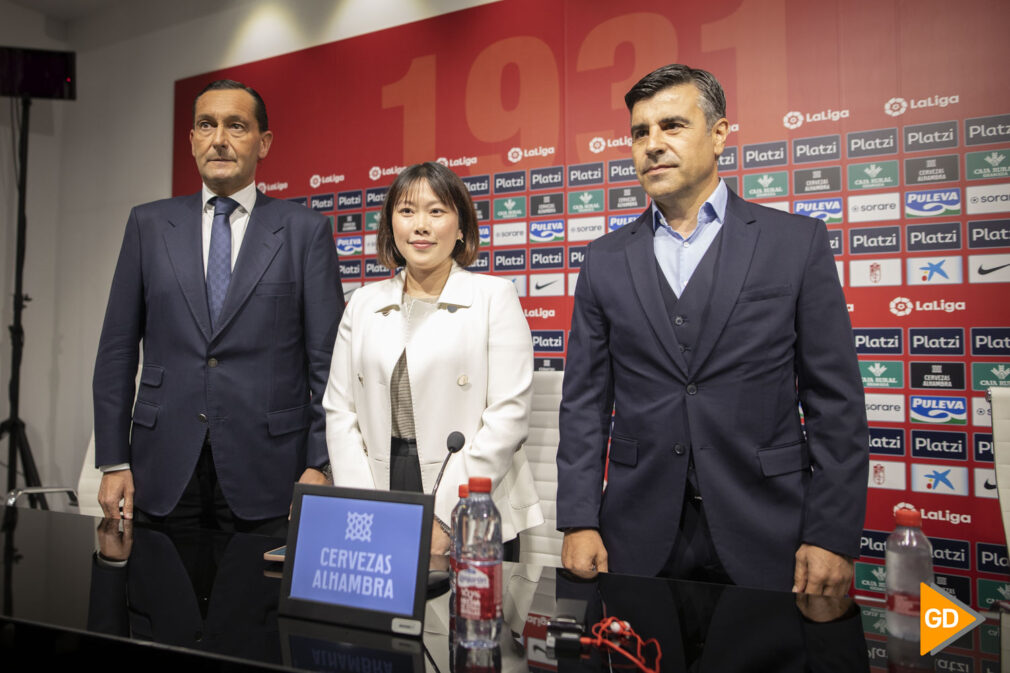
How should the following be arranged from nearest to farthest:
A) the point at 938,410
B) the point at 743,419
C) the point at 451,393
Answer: the point at 743,419 → the point at 451,393 → the point at 938,410

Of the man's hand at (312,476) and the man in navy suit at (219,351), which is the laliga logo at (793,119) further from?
the man's hand at (312,476)

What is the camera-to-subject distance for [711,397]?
1.53m

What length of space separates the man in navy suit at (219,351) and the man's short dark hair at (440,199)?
10.0 inches

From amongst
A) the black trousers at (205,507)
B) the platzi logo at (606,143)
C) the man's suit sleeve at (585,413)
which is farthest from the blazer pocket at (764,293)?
the platzi logo at (606,143)

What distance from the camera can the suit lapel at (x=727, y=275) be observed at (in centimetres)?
153

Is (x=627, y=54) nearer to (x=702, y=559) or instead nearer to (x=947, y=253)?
(x=947, y=253)

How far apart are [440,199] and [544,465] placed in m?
1.04

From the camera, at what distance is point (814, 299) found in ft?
4.97

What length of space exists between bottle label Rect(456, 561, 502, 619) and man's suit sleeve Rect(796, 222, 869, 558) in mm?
762

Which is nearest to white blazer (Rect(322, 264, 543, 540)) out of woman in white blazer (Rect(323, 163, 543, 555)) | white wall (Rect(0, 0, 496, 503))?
woman in white blazer (Rect(323, 163, 543, 555))

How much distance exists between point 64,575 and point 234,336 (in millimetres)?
803

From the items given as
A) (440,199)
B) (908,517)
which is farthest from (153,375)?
(908,517)

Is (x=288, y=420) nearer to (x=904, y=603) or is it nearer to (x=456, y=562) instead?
(x=456, y=562)

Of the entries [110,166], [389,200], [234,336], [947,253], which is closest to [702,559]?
[389,200]
